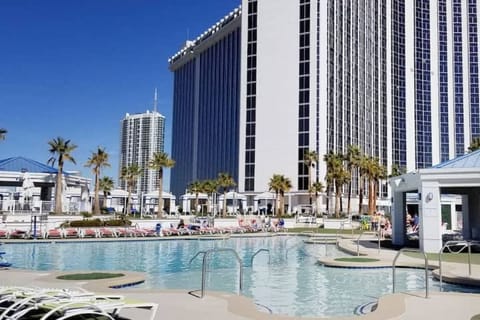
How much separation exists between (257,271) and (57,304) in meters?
11.4

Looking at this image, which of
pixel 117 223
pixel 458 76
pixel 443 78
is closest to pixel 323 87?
pixel 443 78

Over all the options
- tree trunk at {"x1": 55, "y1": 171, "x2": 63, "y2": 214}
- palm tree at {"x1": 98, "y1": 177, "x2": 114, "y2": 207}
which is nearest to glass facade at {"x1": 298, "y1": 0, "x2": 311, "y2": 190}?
palm tree at {"x1": 98, "y1": 177, "x2": 114, "y2": 207}

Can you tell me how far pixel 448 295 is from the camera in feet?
34.0

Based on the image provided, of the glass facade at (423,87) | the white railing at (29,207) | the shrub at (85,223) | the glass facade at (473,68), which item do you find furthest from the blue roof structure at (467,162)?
the glass facade at (473,68)

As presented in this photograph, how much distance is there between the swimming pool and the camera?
11992 millimetres

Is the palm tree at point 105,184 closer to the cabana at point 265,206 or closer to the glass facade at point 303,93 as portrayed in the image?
the cabana at point 265,206

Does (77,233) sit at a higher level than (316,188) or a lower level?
lower

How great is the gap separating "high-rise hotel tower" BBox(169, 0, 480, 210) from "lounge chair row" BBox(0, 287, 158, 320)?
68.5 metres

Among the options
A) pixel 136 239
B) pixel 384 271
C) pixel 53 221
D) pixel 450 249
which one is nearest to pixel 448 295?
pixel 384 271

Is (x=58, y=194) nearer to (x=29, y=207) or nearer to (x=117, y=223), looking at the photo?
(x=29, y=207)

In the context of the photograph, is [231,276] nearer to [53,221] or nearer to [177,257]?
[177,257]

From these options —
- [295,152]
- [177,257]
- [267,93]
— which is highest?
[267,93]

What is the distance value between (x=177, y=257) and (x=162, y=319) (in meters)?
14.2

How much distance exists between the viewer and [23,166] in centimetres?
4628
